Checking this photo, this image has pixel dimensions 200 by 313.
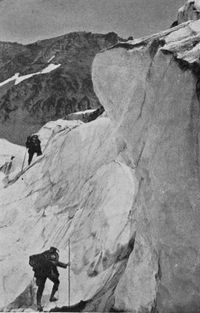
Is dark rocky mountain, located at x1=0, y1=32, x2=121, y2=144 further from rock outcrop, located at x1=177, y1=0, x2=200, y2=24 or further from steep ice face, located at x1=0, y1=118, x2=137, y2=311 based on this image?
rock outcrop, located at x1=177, y1=0, x2=200, y2=24

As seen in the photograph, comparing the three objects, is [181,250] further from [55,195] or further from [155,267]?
[55,195]

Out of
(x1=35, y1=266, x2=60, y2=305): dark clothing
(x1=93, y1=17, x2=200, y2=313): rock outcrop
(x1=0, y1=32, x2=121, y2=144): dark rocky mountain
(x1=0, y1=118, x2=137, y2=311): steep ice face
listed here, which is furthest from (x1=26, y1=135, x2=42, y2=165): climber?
(x1=0, y1=32, x2=121, y2=144): dark rocky mountain

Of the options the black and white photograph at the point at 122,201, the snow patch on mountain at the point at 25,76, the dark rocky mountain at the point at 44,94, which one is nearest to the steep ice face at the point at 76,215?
the black and white photograph at the point at 122,201

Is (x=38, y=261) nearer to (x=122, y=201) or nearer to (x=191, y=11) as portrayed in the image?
(x=122, y=201)

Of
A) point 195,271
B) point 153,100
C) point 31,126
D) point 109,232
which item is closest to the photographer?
point 195,271

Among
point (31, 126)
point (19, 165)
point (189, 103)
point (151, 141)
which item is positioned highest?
point (189, 103)

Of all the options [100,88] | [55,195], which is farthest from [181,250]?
[55,195]

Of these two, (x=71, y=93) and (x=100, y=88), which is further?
(x=71, y=93)

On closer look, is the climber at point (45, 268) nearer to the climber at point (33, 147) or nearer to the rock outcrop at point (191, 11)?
the rock outcrop at point (191, 11)
